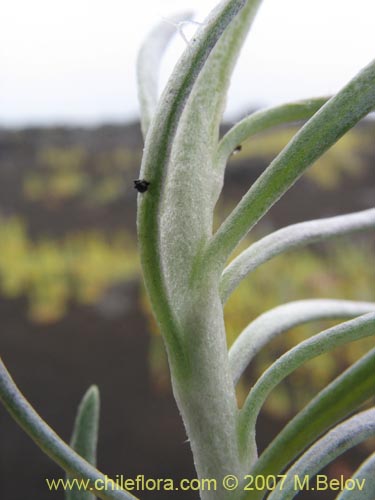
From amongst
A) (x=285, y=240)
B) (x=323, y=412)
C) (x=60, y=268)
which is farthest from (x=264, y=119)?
(x=60, y=268)

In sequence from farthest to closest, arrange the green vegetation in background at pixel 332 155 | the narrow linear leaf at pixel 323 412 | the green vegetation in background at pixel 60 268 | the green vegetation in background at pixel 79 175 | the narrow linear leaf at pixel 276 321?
the green vegetation in background at pixel 79 175, the green vegetation in background at pixel 332 155, the green vegetation in background at pixel 60 268, the narrow linear leaf at pixel 276 321, the narrow linear leaf at pixel 323 412

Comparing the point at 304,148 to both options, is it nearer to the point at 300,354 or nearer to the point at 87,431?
the point at 300,354

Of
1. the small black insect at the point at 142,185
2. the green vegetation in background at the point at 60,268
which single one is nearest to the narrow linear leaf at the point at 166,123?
the small black insect at the point at 142,185

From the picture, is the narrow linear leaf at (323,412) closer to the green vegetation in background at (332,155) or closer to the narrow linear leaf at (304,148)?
the narrow linear leaf at (304,148)

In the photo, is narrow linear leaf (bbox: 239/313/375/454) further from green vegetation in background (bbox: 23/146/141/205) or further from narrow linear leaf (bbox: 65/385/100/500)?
green vegetation in background (bbox: 23/146/141/205)

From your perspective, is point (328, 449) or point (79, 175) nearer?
point (328, 449)
